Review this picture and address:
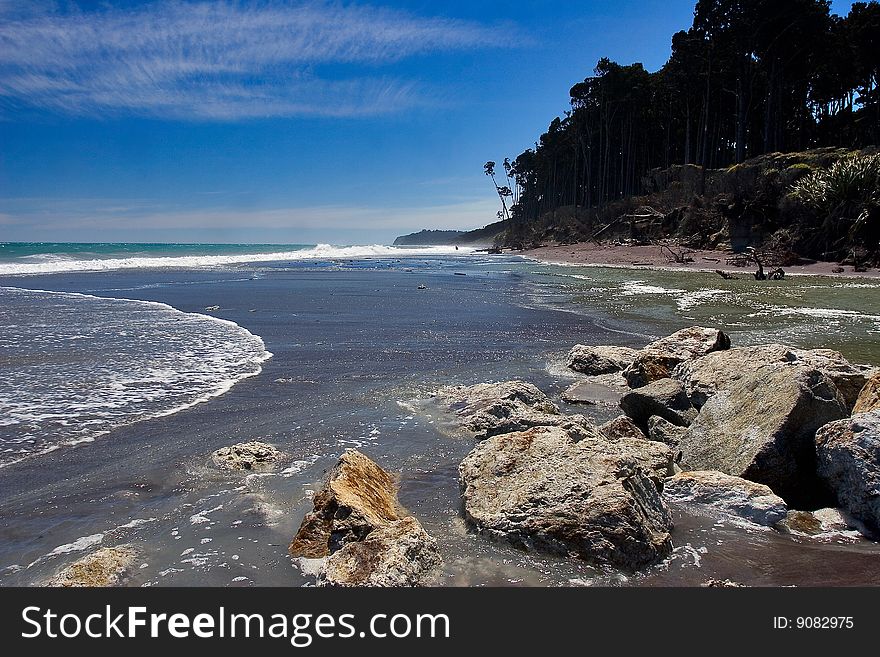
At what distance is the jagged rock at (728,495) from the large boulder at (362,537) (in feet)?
6.71

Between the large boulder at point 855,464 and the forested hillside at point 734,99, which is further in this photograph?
the forested hillside at point 734,99

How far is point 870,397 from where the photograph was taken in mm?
4637

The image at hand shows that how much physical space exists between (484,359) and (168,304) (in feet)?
42.7

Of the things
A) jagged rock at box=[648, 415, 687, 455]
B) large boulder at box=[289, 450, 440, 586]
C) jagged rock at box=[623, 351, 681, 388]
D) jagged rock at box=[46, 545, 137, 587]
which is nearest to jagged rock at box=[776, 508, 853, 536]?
jagged rock at box=[648, 415, 687, 455]

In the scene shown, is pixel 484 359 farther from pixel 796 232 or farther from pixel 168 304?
pixel 796 232

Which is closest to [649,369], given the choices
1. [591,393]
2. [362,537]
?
[591,393]

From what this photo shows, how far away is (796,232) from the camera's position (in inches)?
1248

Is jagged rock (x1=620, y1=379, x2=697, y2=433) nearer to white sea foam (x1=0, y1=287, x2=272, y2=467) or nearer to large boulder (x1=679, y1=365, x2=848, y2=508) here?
large boulder (x1=679, y1=365, x2=848, y2=508)

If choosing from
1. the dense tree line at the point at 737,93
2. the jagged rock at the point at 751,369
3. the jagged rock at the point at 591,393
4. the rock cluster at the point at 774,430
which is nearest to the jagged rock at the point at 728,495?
the rock cluster at the point at 774,430

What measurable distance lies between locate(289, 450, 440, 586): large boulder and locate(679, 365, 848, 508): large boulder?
262 centimetres

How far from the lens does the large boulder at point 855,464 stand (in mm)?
3645

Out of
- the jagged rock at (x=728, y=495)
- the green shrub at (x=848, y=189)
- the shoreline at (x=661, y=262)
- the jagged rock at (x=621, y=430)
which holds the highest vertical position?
the green shrub at (x=848, y=189)

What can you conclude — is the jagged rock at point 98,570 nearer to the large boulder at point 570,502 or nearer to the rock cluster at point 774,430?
the large boulder at point 570,502

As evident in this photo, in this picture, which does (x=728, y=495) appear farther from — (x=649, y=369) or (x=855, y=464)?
(x=649, y=369)
